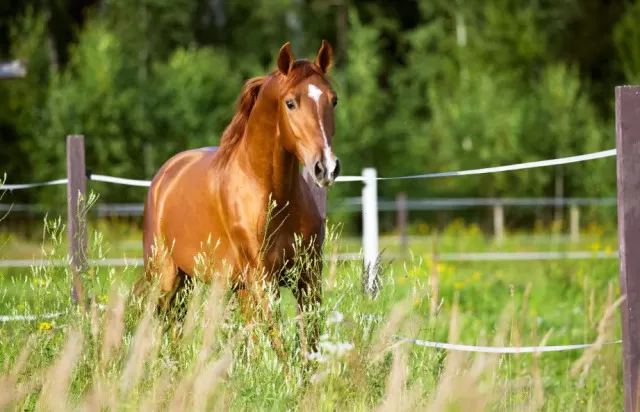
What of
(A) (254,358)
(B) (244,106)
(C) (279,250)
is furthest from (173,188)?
→ (A) (254,358)

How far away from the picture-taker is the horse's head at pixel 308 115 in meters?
4.52

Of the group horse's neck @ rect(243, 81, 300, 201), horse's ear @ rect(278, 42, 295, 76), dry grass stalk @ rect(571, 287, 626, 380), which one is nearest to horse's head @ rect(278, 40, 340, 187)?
horse's ear @ rect(278, 42, 295, 76)

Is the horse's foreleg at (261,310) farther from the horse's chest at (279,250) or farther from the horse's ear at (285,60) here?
the horse's ear at (285,60)

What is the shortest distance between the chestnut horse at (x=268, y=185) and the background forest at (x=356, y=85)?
1368 centimetres

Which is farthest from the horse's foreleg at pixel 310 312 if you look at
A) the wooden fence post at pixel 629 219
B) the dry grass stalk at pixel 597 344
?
the wooden fence post at pixel 629 219

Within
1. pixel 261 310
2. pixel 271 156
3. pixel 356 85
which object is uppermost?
pixel 356 85

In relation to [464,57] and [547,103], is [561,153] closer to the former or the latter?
[547,103]

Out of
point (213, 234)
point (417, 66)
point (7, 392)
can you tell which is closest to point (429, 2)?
point (417, 66)

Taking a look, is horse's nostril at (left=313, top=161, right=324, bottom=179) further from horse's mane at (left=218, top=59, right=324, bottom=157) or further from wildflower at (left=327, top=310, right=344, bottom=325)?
wildflower at (left=327, top=310, right=344, bottom=325)

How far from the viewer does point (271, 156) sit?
5027 mm

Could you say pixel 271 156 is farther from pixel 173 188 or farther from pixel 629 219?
pixel 629 219

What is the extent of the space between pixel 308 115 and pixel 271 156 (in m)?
0.44

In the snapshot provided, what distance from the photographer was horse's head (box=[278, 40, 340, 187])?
4.52 m

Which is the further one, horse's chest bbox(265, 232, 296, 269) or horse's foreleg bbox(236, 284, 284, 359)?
horse's chest bbox(265, 232, 296, 269)
